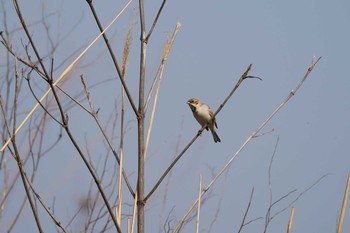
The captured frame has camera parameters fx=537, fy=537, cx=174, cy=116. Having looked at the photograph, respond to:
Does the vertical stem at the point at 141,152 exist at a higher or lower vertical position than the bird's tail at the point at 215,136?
lower

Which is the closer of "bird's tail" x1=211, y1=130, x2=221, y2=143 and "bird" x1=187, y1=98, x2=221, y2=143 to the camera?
"bird" x1=187, y1=98, x2=221, y2=143

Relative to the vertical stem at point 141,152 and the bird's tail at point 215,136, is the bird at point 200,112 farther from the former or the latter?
the vertical stem at point 141,152

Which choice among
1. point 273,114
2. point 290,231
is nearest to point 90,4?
point 273,114

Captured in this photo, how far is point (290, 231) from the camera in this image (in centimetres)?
149

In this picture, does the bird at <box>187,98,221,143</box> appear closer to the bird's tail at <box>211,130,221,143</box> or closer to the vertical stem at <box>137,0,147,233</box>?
the bird's tail at <box>211,130,221,143</box>

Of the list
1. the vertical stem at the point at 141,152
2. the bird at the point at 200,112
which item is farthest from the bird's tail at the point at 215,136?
the vertical stem at the point at 141,152

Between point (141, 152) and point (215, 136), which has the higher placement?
point (215, 136)

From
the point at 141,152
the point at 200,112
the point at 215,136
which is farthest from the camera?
the point at 215,136

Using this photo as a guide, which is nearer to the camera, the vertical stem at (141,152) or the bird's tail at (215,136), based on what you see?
the vertical stem at (141,152)

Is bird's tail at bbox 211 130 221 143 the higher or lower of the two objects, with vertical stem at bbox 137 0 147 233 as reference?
higher

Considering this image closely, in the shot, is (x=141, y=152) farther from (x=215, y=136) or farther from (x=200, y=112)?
(x=215, y=136)

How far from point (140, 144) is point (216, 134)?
4658 mm

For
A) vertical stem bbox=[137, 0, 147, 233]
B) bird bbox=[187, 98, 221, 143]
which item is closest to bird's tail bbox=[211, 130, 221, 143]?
bird bbox=[187, 98, 221, 143]

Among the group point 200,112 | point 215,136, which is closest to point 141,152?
point 200,112
